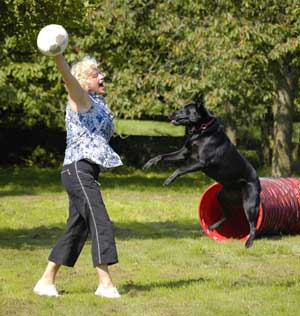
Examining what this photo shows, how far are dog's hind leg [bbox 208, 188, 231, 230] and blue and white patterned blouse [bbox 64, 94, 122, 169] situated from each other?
471cm

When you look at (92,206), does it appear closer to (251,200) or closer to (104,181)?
(251,200)

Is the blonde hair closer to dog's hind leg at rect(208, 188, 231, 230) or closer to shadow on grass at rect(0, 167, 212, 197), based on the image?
dog's hind leg at rect(208, 188, 231, 230)

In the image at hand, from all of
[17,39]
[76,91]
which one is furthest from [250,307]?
[17,39]

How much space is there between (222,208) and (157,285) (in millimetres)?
4294

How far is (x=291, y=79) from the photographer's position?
71.9 ft

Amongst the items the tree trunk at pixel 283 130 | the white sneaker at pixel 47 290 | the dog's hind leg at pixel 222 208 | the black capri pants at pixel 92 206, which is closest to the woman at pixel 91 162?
the black capri pants at pixel 92 206

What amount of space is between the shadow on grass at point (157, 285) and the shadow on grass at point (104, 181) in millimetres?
12867

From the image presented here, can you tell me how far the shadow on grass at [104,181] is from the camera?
2203 cm

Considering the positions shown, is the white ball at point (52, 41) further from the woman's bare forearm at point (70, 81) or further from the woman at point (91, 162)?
the woman at point (91, 162)

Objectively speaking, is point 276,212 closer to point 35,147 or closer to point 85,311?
point 85,311

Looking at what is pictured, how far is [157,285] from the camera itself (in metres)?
7.85

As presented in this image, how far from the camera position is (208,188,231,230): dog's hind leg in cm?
1161

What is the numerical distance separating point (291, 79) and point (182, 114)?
1163 centimetres

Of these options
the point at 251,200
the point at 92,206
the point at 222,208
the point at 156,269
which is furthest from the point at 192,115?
the point at 92,206
